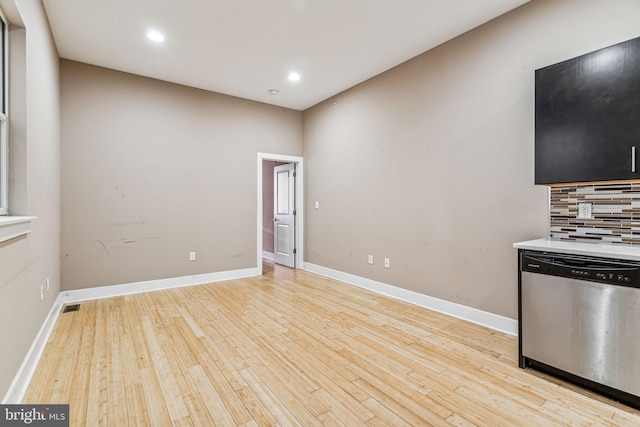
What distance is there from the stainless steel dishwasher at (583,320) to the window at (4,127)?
363cm

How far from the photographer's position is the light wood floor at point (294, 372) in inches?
68.7

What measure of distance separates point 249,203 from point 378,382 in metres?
3.66

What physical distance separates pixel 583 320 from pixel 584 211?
0.95 meters

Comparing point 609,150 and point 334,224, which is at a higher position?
point 609,150

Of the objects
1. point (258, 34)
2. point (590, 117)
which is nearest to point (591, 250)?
point (590, 117)

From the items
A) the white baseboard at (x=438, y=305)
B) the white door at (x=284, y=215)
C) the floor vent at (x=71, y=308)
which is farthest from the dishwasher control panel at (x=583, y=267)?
the floor vent at (x=71, y=308)

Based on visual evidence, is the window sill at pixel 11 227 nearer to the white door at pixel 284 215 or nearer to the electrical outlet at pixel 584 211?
the electrical outlet at pixel 584 211

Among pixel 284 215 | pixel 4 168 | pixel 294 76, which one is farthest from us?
pixel 284 215

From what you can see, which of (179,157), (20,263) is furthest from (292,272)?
(20,263)

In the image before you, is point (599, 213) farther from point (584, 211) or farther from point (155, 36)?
point (155, 36)

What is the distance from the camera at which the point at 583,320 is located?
1.93 meters

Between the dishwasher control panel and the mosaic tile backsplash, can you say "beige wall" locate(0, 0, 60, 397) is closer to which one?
the dishwasher control panel

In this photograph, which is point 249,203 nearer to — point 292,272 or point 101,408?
point 292,272

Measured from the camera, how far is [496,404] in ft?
6.04
